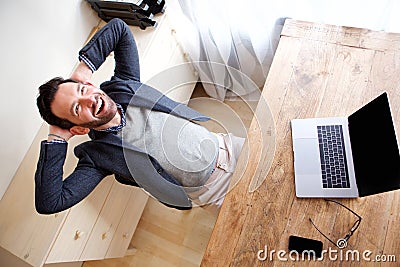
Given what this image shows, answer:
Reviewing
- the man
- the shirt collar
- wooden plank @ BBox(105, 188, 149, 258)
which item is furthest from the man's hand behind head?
wooden plank @ BBox(105, 188, 149, 258)

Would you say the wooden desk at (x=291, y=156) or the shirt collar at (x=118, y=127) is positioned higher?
the shirt collar at (x=118, y=127)

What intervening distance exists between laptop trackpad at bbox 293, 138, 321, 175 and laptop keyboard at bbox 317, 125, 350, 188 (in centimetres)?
1

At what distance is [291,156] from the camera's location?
1.22 m

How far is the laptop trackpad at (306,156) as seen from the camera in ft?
3.89

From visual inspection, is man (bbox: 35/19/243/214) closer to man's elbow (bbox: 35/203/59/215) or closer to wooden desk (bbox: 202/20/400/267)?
man's elbow (bbox: 35/203/59/215)

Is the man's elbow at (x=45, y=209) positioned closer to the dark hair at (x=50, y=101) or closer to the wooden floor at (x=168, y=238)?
the dark hair at (x=50, y=101)

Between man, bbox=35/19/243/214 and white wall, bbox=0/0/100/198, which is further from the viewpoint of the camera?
Result: white wall, bbox=0/0/100/198

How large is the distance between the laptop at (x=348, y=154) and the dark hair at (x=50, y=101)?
66 cm

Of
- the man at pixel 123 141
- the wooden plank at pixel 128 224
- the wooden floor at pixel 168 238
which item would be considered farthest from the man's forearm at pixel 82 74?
the wooden floor at pixel 168 238

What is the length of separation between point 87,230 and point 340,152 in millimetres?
875

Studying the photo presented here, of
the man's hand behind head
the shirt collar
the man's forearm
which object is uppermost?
the man's forearm

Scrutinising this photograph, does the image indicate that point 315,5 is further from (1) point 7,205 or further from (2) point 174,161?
(1) point 7,205

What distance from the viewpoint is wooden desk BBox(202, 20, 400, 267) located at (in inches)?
43.9

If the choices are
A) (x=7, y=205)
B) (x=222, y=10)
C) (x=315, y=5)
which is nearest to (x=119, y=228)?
(x=7, y=205)
